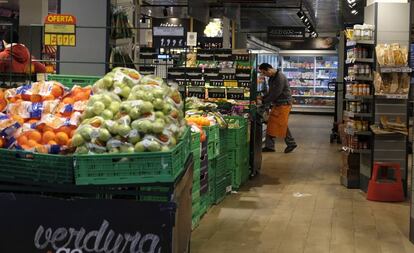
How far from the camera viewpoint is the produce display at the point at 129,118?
2.62m

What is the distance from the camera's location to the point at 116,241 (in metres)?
2.52

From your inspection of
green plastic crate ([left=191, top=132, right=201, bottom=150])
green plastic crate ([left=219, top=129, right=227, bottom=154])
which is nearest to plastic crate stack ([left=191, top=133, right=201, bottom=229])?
green plastic crate ([left=191, top=132, right=201, bottom=150])

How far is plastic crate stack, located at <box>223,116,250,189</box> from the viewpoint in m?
7.14

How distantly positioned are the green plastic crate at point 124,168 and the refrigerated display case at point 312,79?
23.1 meters

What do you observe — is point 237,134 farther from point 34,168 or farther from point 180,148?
point 34,168

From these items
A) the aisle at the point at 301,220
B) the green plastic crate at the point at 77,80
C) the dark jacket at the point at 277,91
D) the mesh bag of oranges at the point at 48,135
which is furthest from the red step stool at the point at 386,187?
the mesh bag of oranges at the point at 48,135

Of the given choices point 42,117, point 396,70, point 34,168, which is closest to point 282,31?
point 396,70

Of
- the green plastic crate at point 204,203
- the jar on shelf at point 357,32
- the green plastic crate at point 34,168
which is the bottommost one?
the green plastic crate at point 204,203

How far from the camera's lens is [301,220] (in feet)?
19.9

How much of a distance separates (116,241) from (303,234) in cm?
328

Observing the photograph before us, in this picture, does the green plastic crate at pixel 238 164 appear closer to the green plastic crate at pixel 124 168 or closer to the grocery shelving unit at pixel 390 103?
the grocery shelving unit at pixel 390 103

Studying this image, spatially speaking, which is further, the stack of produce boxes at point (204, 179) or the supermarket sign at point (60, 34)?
the stack of produce boxes at point (204, 179)

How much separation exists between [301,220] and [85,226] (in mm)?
3876

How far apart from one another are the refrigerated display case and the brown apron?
47.9ft
